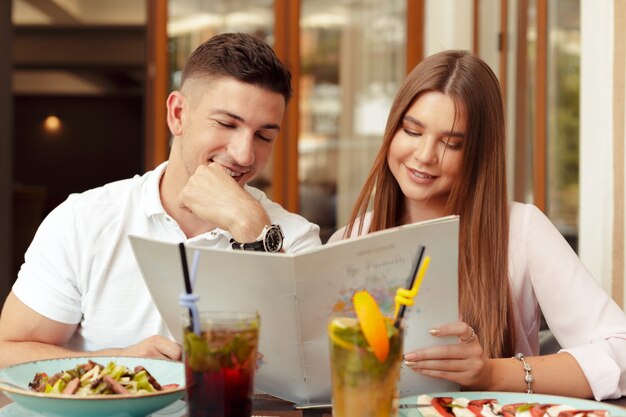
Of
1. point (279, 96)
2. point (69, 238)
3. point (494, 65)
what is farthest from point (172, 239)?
point (494, 65)

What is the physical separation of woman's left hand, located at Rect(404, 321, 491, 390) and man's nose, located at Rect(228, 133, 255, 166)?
606mm

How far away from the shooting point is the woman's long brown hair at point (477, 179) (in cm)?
171

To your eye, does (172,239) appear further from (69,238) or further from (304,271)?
(304,271)

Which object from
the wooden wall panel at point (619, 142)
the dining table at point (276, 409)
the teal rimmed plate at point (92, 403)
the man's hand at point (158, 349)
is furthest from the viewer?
the wooden wall panel at point (619, 142)

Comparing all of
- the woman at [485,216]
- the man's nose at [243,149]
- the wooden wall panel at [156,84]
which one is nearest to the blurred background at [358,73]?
the wooden wall panel at [156,84]

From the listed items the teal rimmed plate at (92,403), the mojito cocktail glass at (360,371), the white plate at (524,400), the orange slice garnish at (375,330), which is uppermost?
the orange slice garnish at (375,330)

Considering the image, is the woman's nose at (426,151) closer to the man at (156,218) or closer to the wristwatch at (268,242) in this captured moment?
the man at (156,218)

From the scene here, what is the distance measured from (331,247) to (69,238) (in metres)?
0.81

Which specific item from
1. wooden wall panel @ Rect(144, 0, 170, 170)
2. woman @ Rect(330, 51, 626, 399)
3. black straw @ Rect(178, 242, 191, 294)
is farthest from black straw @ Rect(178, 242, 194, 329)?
wooden wall panel @ Rect(144, 0, 170, 170)

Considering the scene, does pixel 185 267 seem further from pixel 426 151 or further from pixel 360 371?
pixel 426 151

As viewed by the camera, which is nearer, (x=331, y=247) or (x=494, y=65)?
(x=331, y=247)

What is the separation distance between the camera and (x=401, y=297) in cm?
100

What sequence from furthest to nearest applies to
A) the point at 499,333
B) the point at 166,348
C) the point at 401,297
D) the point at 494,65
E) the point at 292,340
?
the point at 494,65
the point at 499,333
the point at 166,348
the point at 292,340
the point at 401,297

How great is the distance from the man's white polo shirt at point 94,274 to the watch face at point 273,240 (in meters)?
0.26
